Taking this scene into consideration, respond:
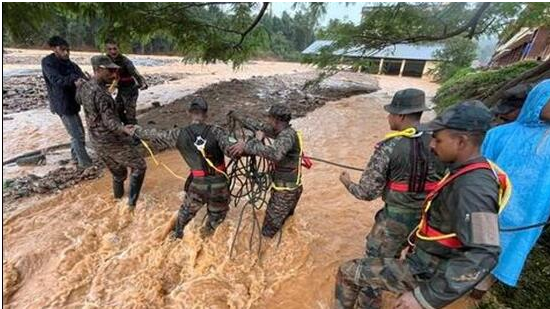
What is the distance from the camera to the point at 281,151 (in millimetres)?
2898

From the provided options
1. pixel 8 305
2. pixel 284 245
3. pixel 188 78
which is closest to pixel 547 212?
pixel 284 245

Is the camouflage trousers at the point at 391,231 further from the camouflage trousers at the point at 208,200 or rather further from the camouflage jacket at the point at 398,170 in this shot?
the camouflage trousers at the point at 208,200

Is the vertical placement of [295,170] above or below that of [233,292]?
above

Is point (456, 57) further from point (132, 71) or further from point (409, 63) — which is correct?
point (132, 71)

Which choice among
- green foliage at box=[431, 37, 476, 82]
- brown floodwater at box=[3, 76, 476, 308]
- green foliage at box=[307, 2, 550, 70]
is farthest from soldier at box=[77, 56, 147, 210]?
green foliage at box=[431, 37, 476, 82]

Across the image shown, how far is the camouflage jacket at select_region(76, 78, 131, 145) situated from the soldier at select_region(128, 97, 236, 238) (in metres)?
0.54

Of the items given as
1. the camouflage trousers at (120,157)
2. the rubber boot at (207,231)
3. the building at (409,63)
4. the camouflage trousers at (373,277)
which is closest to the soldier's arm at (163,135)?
the camouflage trousers at (120,157)

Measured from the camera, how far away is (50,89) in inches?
179

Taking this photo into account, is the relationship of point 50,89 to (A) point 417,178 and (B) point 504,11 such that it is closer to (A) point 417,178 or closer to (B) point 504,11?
(A) point 417,178

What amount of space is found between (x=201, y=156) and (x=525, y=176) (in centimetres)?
255

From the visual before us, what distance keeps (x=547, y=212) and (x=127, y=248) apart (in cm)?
381

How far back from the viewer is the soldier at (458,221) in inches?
58.4

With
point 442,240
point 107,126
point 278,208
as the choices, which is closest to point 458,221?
point 442,240

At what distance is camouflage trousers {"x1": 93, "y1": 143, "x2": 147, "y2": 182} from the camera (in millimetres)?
3832
